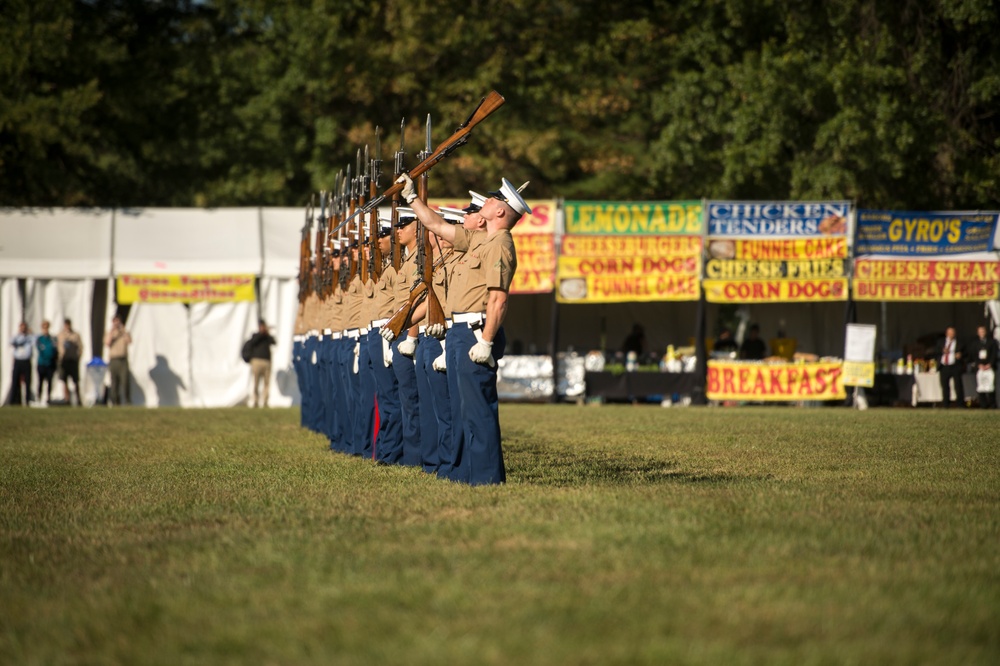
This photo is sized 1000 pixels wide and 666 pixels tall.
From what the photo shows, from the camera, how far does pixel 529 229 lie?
2961 cm

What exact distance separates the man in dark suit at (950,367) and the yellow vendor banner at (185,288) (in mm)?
14686

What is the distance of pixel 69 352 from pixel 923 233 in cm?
1829

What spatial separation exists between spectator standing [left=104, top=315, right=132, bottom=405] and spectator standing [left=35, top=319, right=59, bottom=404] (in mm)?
1125

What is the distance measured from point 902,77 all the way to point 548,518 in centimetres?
2706

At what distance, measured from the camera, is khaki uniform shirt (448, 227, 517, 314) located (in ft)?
33.5

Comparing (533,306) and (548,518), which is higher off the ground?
(533,306)

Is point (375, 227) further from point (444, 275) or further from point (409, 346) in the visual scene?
point (444, 275)

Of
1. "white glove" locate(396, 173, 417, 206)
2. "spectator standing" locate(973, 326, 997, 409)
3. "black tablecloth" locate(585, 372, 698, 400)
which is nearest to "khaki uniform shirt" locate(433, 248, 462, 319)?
"white glove" locate(396, 173, 417, 206)

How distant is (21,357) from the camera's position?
29359 millimetres

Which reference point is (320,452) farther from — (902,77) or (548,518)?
(902,77)

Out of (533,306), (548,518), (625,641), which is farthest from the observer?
(533,306)

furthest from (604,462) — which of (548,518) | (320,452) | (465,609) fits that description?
(465,609)

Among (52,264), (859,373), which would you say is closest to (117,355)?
(52,264)

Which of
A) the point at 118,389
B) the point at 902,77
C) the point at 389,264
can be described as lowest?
the point at 118,389
